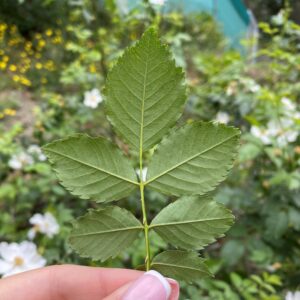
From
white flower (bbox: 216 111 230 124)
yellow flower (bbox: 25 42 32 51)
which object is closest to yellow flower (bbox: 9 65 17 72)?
yellow flower (bbox: 25 42 32 51)

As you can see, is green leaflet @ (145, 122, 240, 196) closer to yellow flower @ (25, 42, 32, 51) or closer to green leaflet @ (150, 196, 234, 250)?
green leaflet @ (150, 196, 234, 250)

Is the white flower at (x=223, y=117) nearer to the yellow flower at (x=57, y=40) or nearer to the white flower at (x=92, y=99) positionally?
the white flower at (x=92, y=99)

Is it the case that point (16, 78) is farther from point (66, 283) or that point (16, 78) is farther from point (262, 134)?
point (66, 283)

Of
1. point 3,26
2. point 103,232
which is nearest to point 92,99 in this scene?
point 103,232

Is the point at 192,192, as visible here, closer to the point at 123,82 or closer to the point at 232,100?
the point at 123,82

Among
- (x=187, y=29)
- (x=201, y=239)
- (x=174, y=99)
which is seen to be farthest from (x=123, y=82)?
(x=187, y=29)

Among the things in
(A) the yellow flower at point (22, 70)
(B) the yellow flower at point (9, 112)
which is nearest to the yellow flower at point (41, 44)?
(A) the yellow flower at point (22, 70)
